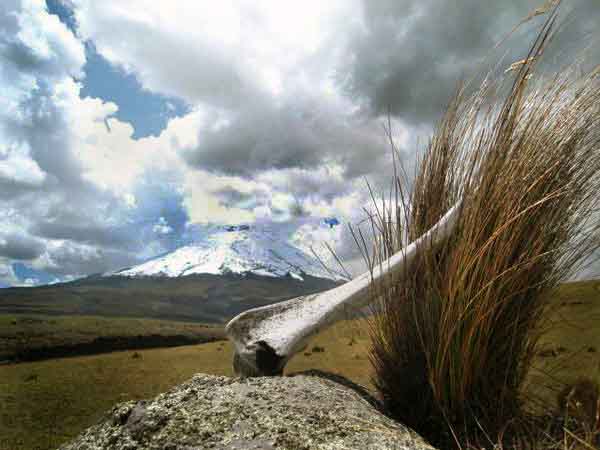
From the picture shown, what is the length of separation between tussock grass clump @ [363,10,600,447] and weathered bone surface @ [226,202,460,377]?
0.25 ft

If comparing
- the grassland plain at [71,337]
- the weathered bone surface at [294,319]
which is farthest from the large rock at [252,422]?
the grassland plain at [71,337]

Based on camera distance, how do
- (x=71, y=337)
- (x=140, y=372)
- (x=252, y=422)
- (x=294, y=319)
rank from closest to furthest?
(x=252, y=422), (x=294, y=319), (x=140, y=372), (x=71, y=337)

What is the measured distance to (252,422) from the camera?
1.62m

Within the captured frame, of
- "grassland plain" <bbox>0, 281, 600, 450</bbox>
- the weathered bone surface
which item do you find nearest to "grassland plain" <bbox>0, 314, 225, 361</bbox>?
"grassland plain" <bbox>0, 281, 600, 450</bbox>

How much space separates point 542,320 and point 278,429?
1.77 m

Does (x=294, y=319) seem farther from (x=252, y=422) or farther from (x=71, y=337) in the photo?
(x=71, y=337)

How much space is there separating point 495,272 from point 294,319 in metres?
1.15

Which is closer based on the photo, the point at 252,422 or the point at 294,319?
the point at 252,422

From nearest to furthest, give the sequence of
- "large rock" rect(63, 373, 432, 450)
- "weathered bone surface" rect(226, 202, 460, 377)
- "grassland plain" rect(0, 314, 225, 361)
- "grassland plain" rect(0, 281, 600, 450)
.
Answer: "large rock" rect(63, 373, 432, 450) < "weathered bone surface" rect(226, 202, 460, 377) < "grassland plain" rect(0, 281, 600, 450) < "grassland plain" rect(0, 314, 225, 361)

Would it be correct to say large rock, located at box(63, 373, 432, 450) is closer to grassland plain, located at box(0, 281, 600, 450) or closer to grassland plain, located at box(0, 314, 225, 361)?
grassland plain, located at box(0, 281, 600, 450)

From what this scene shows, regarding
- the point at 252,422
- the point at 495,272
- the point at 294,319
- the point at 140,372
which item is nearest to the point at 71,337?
the point at 140,372

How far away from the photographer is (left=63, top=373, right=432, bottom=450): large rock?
152cm

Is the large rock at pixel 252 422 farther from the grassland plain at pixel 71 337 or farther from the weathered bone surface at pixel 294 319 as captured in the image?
the grassland plain at pixel 71 337

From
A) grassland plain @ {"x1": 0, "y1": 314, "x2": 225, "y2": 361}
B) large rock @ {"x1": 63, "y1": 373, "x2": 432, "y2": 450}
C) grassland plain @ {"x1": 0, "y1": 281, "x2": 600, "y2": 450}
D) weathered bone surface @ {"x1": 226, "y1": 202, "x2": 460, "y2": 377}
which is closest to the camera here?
large rock @ {"x1": 63, "y1": 373, "x2": 432, "y2": 450}
